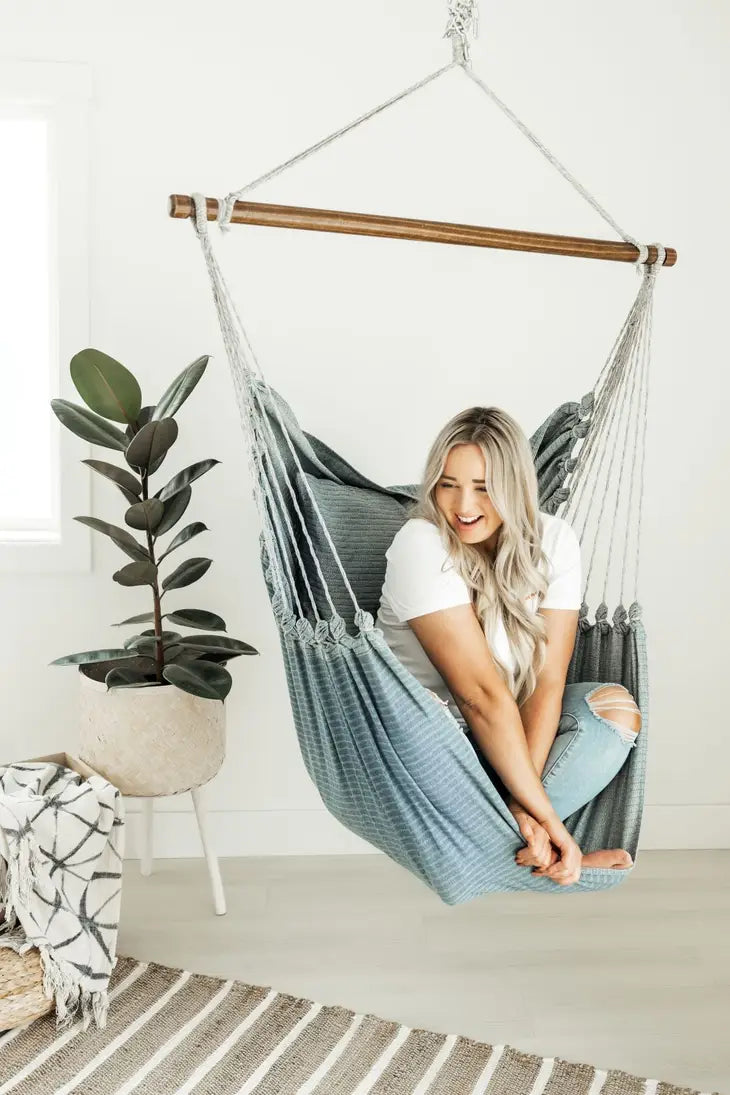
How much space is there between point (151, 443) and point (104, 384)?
0.16 meters

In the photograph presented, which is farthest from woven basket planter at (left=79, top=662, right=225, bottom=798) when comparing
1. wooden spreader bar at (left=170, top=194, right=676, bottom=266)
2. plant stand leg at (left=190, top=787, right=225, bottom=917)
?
wooden spreader bar at (left=170, top=194, right=676, bottom=266)

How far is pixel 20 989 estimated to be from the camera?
5.74ft

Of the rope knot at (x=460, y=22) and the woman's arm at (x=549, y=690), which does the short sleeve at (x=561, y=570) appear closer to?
the woman's arm at (x=549, y=690)

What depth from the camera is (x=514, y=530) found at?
1.74m

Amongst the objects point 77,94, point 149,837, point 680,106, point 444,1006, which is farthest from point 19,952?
point 680,106

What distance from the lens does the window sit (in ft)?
7.32

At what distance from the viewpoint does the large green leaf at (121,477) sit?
1.97m

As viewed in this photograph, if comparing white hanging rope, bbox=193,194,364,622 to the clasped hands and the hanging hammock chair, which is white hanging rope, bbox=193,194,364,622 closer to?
the hanging hammock chair

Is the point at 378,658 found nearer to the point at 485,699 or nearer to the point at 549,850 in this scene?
the point at 485,699

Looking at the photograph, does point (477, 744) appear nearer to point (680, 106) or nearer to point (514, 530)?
point (514, 530)

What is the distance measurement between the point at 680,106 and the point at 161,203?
1.27 meters

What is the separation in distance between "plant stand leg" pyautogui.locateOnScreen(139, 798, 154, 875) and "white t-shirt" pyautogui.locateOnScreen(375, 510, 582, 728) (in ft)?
2.70

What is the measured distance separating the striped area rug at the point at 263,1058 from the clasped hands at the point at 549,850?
1.26 ft

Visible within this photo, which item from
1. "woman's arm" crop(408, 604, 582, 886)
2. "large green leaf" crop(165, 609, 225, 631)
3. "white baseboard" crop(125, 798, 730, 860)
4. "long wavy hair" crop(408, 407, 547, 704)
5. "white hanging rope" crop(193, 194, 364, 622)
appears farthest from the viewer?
"white baseboard" crop(125, 798, 730, 860)
